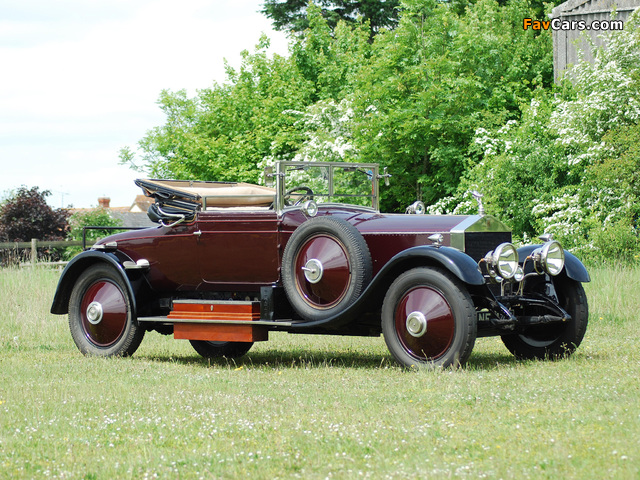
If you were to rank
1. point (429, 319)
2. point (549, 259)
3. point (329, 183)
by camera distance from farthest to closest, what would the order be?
point (329, 183) → point (549, 259) → point (429, 319)

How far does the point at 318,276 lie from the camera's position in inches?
303

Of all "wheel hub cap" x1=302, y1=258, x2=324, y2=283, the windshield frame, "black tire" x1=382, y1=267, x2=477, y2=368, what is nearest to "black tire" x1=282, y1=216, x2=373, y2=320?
"wheel hub cap" x1=302, y1=258, x2=324, y2=283

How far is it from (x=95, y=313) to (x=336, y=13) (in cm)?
2655

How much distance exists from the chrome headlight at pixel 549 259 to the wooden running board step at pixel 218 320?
263 centimetres

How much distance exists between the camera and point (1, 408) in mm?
6043

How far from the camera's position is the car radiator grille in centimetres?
768

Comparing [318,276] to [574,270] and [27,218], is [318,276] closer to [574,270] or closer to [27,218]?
[574,270]

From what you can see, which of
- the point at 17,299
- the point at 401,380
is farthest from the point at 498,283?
the point at 17,299

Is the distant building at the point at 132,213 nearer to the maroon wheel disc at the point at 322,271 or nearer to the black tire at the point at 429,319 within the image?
the maroon wheel disc at the point at 322,271

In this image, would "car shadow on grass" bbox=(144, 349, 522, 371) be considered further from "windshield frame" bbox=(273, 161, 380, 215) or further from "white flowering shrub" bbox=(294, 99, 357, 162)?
"white flowering shrub" bbox=(294, 99, 357, 162)

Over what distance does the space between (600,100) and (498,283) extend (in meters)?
12.0

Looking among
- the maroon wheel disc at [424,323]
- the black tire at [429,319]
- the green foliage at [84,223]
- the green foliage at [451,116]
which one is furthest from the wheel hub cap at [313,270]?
the green foliage at [84,223]

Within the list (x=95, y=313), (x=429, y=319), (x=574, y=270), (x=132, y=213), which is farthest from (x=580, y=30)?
(x=132, y=213)

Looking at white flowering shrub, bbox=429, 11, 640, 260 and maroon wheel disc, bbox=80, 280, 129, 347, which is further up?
white flowering shrub, bbox=429, 11, 640, 260
